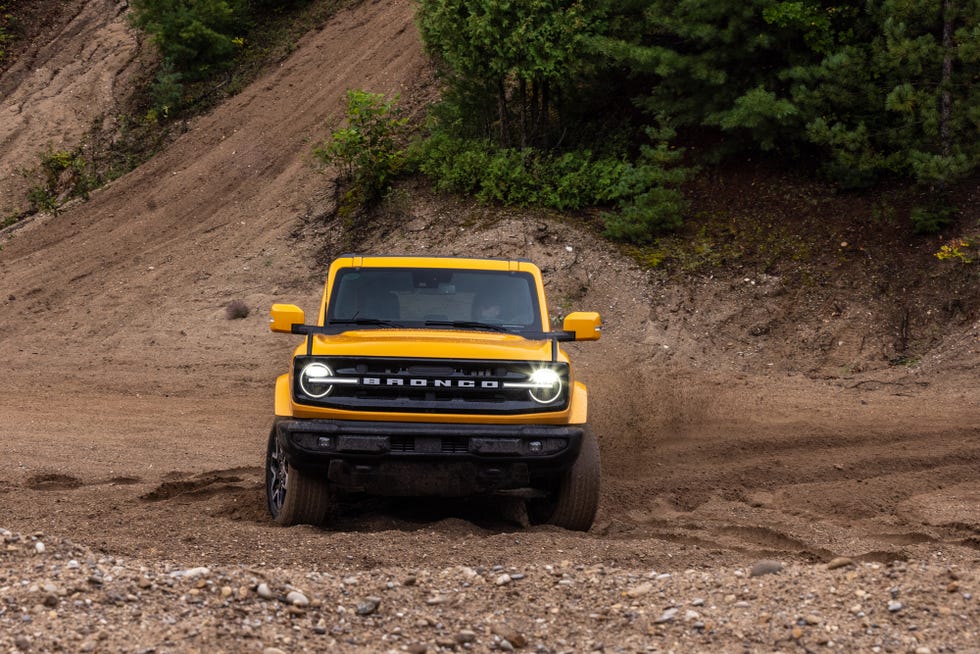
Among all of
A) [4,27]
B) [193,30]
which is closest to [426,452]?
[193,30]

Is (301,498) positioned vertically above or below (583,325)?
below

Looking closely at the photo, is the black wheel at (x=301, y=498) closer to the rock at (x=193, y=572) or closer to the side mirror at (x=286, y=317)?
the side mirror at (x=286, y=317)

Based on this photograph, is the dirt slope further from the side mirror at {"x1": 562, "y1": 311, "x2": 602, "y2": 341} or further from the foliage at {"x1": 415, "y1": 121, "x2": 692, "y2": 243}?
the side mirror at {"x1": 562, "y1": 311, "x2": 602, "y2": 341}

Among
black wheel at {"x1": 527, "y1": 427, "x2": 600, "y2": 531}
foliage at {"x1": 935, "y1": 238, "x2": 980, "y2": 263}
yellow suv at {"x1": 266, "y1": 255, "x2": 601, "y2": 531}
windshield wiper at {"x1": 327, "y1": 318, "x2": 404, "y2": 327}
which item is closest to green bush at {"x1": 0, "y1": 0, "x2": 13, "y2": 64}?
foliage at {"x1": 935, "y1": 238, "x2": 980, "y2": 263}

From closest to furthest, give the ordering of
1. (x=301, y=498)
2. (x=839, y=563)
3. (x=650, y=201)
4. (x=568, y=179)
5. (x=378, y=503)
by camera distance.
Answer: (x=839, y=563) < (x=301, y=498) < (x=378, y=503) < (x=650, y=201) < (x=568, y=179)

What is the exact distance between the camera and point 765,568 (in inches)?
291

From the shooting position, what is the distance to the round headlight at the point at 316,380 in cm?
838

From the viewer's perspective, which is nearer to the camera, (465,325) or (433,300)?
(465,325)

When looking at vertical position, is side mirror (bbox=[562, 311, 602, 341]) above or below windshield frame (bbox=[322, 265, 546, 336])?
below

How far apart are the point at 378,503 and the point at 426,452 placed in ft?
5.99

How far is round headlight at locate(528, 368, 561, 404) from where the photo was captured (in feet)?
27.6

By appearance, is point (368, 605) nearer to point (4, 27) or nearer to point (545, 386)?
point (545, 386)

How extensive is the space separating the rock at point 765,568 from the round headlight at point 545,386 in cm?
180

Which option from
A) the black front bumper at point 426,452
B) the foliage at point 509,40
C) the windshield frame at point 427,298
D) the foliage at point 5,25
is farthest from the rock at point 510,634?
the foliage at point 5,25
